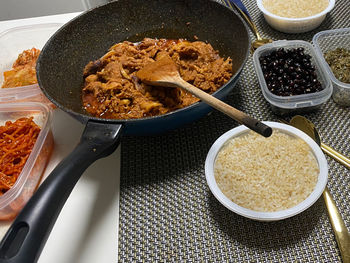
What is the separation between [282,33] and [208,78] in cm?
62

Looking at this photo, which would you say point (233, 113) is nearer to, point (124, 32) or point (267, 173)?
point (267, 173)

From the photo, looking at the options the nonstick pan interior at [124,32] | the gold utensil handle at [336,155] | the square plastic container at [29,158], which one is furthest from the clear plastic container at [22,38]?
the gold utensil handle at [336,155]

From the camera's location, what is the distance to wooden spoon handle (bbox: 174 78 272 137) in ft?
2.54

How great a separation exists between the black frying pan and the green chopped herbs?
15.3 inches

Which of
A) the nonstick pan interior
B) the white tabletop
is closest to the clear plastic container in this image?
the nonstick pan interior

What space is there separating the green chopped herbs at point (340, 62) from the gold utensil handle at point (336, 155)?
308 mm

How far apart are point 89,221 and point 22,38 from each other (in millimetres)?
1123

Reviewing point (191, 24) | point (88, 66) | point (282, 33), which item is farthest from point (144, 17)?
point (282, 33)

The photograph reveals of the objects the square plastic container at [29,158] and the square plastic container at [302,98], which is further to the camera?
the square plastic container at [302,98]

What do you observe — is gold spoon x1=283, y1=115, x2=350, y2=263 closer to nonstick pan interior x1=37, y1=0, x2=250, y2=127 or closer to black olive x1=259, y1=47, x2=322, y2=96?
black olive x1=259, y1=47, x2=322, y2=96

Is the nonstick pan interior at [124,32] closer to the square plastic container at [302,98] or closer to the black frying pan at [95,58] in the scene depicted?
the black frying pan at [95,58]

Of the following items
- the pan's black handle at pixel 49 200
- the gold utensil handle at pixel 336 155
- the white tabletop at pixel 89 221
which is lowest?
the gold utensil handle at pixel 336 155

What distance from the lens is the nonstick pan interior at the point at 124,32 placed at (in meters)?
1.23

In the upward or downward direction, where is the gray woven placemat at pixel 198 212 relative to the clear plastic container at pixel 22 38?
downward
